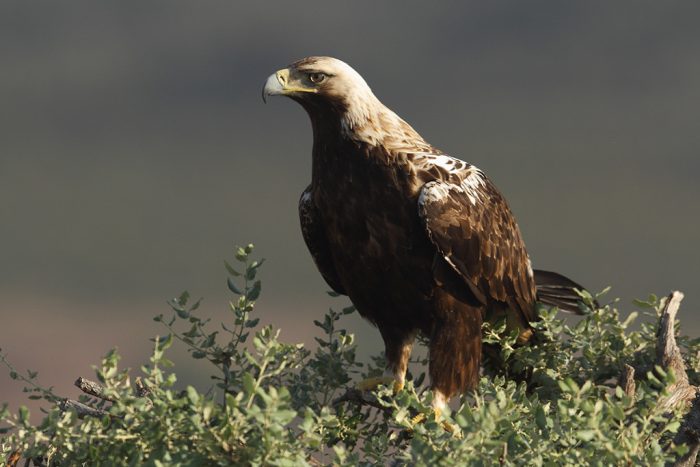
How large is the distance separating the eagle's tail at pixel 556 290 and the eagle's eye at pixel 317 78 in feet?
8.14

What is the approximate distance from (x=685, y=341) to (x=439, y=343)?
6.18ft

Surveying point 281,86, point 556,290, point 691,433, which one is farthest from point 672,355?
point 281,86

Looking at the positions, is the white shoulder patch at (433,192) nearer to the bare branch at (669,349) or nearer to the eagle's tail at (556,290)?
the eagle's tail at (556,290)

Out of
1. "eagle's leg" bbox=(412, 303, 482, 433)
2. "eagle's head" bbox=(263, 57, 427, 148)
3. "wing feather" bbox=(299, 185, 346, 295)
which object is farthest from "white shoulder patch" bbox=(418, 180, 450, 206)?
"wing feather" bbox=(299, 185, 346, 295)

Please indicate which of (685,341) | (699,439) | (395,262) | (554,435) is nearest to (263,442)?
(554,435)

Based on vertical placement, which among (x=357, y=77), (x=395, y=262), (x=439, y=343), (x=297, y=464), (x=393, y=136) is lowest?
(x=297, y=464)

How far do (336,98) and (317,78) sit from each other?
0.73 ft

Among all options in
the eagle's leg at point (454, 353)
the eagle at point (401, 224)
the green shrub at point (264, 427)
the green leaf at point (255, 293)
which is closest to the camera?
the green shrub at point (264, 427)

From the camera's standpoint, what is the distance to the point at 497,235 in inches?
297

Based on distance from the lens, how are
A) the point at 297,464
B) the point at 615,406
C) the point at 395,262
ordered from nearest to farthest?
1. the point at 297,464
2. the point at 615,406
3. the point at 395,262

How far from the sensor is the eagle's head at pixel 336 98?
725 cm

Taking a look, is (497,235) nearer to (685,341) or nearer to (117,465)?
(685,341)

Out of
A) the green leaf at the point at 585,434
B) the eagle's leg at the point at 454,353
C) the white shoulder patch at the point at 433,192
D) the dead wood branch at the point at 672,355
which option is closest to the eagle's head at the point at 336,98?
the white shoulder patch at the point at 433,192

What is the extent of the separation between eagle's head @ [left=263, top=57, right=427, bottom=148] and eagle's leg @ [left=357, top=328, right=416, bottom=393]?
1496mm
